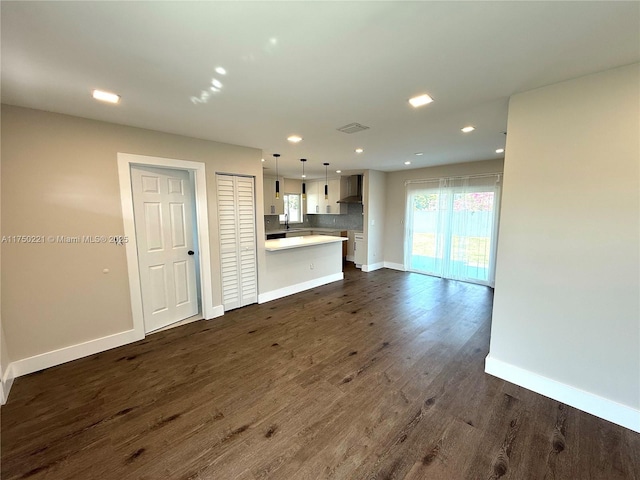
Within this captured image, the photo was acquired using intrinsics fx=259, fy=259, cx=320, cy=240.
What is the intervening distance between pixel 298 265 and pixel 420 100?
11.3 feet

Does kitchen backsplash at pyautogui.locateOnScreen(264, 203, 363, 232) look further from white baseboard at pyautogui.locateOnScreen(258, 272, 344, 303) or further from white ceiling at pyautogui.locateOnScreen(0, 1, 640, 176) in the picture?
white ceiling at pyautogui.locateOnScreen(0, 1, 640, 176)

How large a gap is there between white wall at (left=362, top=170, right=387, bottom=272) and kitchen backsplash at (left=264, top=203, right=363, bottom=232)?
2.72 ft

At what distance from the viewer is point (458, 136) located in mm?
3465

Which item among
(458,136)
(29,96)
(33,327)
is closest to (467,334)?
(458,136)

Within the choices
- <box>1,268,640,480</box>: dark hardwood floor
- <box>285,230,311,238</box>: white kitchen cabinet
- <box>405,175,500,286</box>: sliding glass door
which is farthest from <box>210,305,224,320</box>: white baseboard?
<box>405,175,500,286</box>: sliding glass door

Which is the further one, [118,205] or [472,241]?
[472,241]

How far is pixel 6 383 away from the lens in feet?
7.40

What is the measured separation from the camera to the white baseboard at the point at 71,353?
8.25 feet

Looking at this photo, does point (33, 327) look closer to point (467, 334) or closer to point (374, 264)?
point (467, 334)

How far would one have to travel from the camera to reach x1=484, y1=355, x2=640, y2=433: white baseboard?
1.90 m

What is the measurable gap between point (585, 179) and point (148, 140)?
4261 mm

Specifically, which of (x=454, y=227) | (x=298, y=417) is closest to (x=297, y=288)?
(x=298, y=417)

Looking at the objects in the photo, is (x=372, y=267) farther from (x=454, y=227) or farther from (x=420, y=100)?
(x=420, y=100)

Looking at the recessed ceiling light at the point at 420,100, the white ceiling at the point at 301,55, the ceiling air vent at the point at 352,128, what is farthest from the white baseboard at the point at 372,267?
the recessed ceiling light at the point at 420,100
